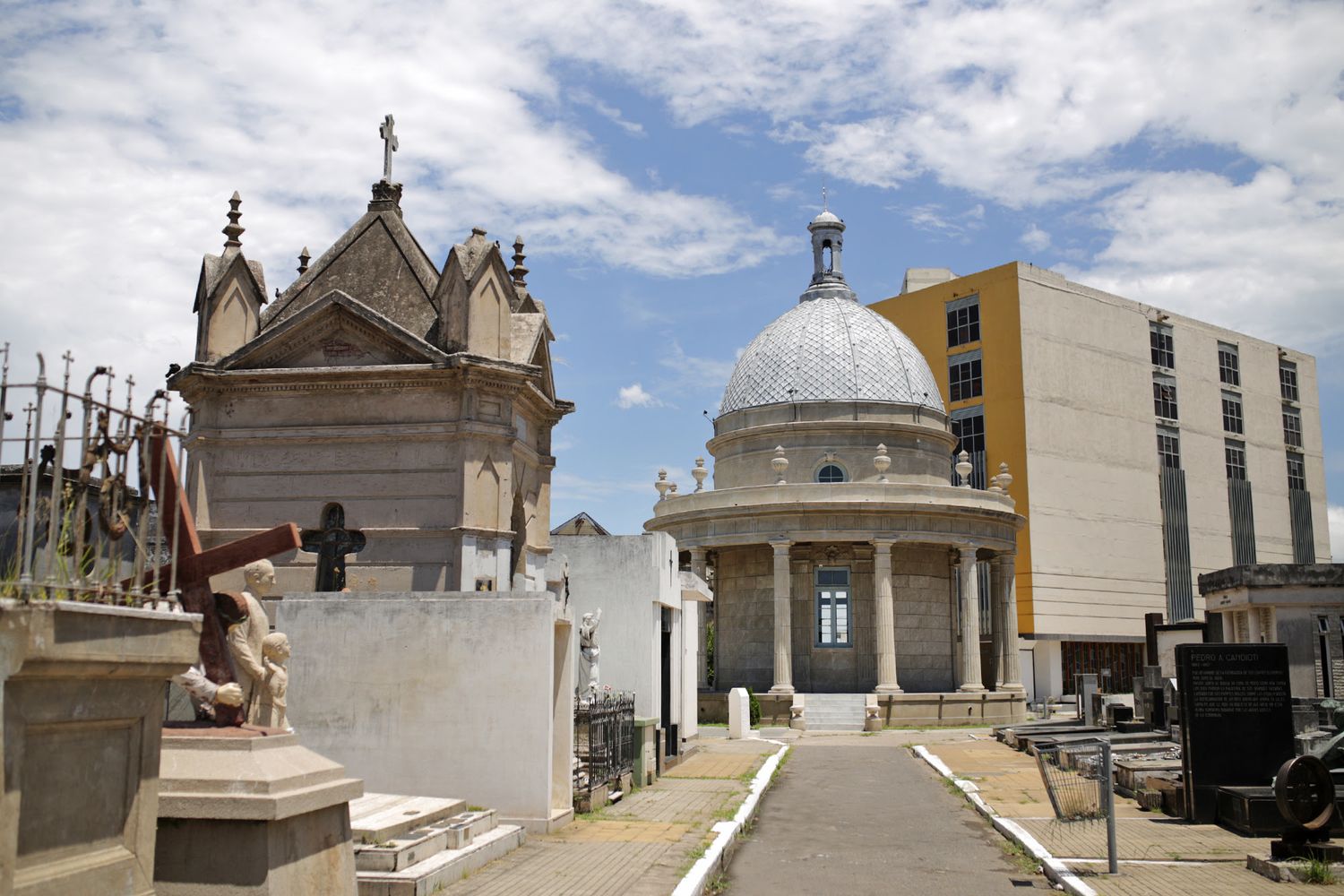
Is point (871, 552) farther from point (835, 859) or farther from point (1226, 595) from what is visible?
Answer: point (835, 859)

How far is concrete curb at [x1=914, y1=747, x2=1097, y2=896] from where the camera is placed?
11907mm

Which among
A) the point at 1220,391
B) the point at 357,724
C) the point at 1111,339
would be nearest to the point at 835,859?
the point at 357,724

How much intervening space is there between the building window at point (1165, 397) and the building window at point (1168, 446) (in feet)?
→ 2.69

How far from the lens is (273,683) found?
377 inches

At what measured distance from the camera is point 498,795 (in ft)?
47.9

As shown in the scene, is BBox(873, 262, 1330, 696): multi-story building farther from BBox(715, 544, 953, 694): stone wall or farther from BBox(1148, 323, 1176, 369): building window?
BBox(715, 544, 953, 694): stone wall

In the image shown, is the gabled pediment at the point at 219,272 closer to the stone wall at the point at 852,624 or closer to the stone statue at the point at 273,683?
the stone statue at the point at 273,683

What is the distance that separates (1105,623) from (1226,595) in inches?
1251

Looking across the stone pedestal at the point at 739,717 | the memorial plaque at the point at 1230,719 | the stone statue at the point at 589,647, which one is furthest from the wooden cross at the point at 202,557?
the stone pedestal at the point at 739,717

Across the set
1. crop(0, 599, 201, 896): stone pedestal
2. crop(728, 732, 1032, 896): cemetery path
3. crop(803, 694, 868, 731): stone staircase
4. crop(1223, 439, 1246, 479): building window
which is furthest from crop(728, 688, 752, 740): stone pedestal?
crop(1223, 439, 1246, 479): building window

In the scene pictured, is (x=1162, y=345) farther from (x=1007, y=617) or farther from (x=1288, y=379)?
(x=1007, y=617)

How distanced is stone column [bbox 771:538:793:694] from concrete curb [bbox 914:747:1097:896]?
16.5 meters

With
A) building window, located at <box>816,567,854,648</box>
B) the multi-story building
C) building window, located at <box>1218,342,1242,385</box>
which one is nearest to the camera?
building window, located at <box>816,567,854,648</box>

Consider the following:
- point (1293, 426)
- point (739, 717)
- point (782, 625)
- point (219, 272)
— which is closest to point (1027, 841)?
point (219, 272)
